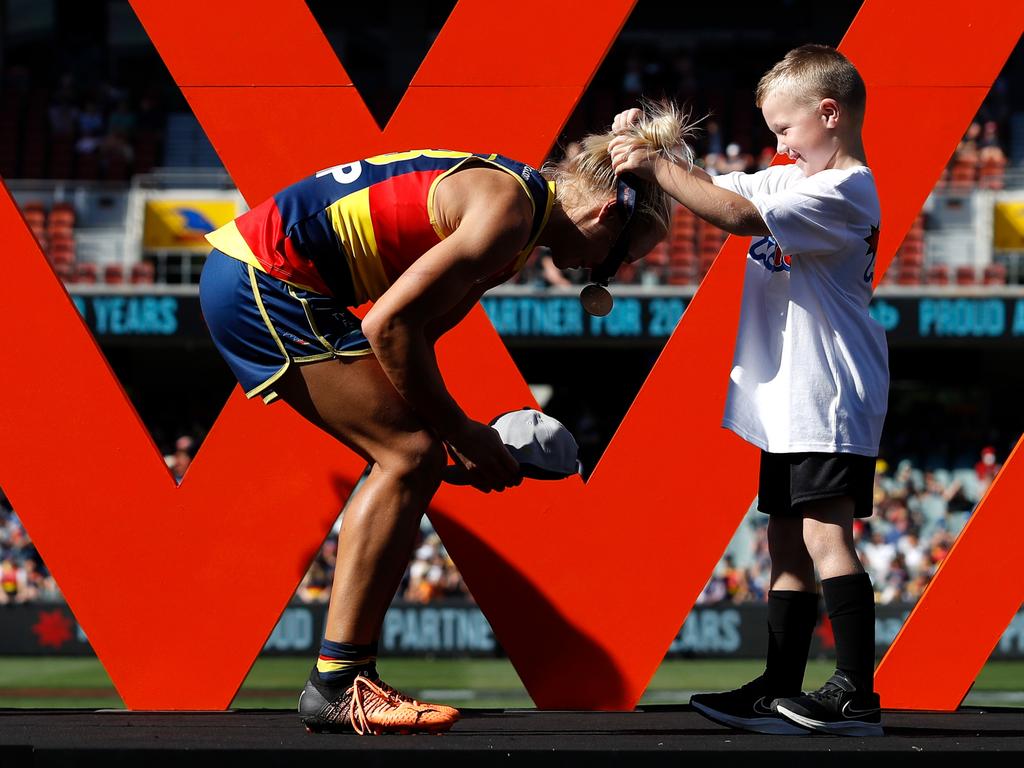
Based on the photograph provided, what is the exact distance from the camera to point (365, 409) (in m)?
2.92

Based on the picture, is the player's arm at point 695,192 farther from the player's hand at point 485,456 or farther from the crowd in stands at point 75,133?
the crowd in stands at point 75,133

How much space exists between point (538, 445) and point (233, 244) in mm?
813

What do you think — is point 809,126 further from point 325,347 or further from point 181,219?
point 181,219

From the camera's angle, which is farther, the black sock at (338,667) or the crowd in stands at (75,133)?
the crowd in stands at (75,133)

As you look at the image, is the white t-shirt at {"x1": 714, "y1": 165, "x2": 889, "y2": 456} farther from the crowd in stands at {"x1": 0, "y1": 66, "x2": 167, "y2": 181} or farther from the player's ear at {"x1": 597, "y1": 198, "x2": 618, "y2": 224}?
the crowd in stands at {"x1": 0, "y1": 66, "x2": 167, "y2": 181}

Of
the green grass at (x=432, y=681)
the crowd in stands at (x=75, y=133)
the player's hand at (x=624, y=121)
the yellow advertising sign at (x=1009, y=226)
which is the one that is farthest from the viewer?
the crowd in stands at (x=75, y=133)

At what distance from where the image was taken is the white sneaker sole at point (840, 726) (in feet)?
9.63

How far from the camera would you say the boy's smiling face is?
121 inches

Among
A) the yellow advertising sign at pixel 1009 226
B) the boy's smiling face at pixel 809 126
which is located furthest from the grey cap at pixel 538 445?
the yellow advertising sign at pixel 1009 226

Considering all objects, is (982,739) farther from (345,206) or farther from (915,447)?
(915,447)

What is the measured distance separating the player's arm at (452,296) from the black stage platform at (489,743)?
601mm

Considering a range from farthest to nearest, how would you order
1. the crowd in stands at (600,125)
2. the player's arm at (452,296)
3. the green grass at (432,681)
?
1. the crowd in stands at (600,125)
2. the green grass at (432,681)
3. the player's arm at (452,296)

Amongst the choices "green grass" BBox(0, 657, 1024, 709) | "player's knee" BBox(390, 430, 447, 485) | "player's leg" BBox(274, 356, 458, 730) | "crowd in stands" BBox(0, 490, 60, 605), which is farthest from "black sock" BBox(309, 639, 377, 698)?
"crowd in stands" BBox(0, 490, 60, 605)

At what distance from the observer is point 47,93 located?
20.4m
